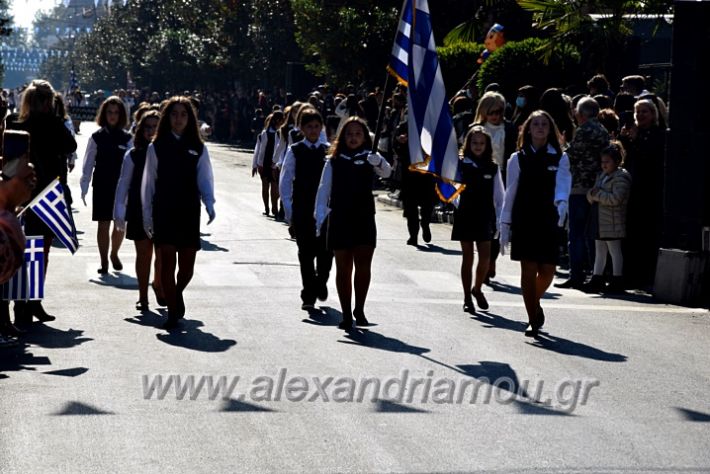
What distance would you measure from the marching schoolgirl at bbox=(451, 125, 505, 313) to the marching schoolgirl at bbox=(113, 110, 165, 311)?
2.68 meters

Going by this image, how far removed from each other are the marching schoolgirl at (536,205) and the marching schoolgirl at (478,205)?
1196 millimetres

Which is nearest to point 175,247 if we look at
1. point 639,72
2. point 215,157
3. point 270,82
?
point 639,72

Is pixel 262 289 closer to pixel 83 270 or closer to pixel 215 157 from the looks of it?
pixel 83 270

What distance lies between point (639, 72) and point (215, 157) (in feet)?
62.0

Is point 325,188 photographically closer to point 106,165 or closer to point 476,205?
point 476,205

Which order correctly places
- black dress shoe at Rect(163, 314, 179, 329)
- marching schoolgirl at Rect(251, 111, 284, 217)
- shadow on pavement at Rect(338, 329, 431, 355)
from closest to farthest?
shadow on pavement at Rect(338, 329, 431, 355) < black dress shoe at Rect(163, 314, 179, 329) < marching schoolgirl at Rect(251, 111, 284, 217)


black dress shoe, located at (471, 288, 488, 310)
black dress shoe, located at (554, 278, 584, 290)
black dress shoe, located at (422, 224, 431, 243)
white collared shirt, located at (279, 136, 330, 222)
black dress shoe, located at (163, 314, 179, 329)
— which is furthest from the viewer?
black dress shoe, located at (422, 224, 431, 243)

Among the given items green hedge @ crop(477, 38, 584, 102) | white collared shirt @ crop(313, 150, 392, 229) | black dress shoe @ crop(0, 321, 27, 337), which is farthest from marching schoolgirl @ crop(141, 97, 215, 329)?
green hedge @ crop(477, 38, 584, 102)

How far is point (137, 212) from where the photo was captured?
13.0 meters

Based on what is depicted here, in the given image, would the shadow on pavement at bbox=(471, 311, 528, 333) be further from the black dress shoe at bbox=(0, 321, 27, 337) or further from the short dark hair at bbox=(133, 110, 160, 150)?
the black dress shoe at bbox=(0, 321, 27, 337)

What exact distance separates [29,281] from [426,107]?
3626 mm

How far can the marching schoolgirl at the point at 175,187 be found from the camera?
11906 millimetres

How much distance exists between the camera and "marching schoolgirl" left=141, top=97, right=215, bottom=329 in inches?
469

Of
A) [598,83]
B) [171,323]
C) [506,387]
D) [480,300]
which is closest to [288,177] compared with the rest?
[171,323]
